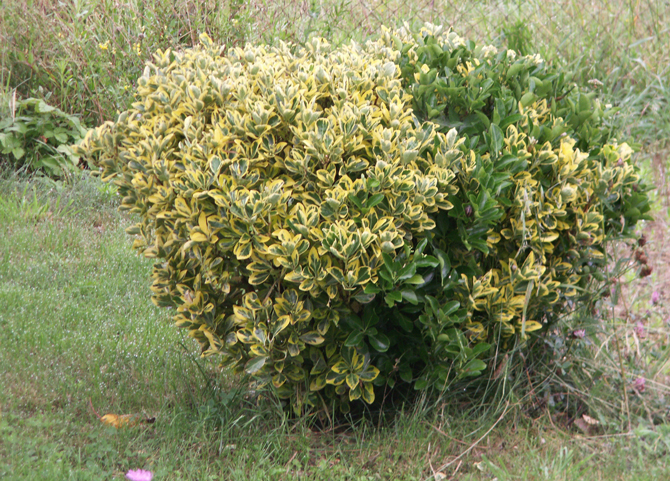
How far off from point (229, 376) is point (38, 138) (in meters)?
3.71

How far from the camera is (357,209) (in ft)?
7.98

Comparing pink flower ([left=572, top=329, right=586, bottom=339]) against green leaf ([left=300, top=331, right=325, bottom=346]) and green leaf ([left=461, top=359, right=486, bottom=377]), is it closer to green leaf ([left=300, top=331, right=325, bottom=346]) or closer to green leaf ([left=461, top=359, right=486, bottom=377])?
green leaf ([left=461, top=359, right=486, bottom=377])

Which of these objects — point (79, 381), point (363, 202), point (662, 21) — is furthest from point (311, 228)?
point (662, 21)

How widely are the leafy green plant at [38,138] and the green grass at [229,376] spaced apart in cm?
20

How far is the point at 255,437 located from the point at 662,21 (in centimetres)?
538

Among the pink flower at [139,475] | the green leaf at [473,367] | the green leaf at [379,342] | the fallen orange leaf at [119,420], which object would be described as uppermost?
the green leaf at [379,342]

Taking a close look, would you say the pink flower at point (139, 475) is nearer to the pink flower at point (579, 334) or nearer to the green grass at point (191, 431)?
the green grass at point (191, 431)

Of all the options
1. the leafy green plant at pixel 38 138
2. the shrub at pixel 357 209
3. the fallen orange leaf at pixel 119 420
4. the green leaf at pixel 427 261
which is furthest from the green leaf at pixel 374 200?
the leafy green plant at pixel 38 138

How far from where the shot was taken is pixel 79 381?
3.16 metres

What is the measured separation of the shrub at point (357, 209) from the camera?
238 centimetres

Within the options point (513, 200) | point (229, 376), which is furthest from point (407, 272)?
point (229, 376)

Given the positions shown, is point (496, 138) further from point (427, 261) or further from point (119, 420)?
point (119, 420)

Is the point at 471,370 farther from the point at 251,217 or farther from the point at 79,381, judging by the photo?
the point at 79,381

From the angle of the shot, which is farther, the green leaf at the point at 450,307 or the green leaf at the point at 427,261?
the green leaf at the point at 450,307
